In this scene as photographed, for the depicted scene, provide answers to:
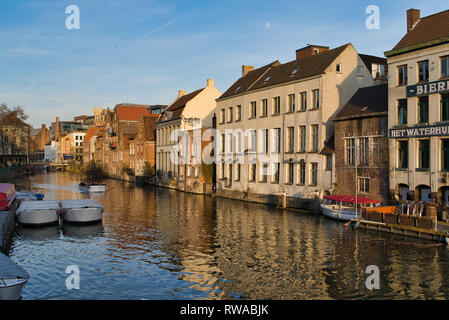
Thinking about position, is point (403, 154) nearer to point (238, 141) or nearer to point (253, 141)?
point (253, 141)

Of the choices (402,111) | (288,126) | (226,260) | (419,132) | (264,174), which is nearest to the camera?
(226,260)

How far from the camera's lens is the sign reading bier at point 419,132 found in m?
30.0

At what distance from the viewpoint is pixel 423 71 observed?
1247 inches

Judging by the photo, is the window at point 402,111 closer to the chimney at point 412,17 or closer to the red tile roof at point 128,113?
the chimney at point 412,17

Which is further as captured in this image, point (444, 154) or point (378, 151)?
point (378, 151)

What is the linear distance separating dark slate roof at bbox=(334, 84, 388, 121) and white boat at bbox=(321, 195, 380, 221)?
7.32m

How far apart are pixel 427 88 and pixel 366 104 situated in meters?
7.57

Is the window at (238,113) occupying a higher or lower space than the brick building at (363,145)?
higher

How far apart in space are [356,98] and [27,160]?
133 meters

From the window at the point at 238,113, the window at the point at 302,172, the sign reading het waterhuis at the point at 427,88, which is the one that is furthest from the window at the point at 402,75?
the window at the point at 238,113

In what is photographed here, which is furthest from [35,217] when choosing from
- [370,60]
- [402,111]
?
[370,60]

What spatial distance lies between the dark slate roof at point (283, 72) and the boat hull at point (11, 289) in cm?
3341

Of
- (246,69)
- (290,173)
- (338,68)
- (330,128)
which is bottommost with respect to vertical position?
(290,173)
